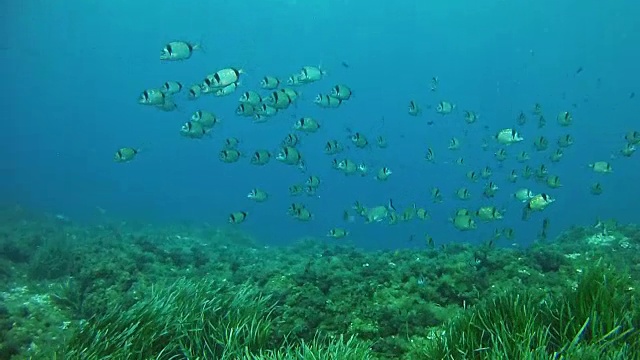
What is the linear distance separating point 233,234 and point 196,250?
13.7m

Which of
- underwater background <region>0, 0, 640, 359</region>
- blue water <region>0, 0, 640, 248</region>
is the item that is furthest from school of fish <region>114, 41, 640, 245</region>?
blue water <region>0, 0, 640, 248</region>

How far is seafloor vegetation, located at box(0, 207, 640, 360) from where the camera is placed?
18.4 feet

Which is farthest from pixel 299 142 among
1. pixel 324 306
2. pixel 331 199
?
pixel 331 199

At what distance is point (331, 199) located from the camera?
14025cm

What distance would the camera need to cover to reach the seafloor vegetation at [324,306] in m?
5.61

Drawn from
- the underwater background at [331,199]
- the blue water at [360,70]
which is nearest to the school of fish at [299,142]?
the underwater background at [331,199]

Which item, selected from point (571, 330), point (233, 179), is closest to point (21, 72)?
point (233, 179)

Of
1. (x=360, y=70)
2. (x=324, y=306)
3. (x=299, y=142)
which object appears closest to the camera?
(x=324, y=306)

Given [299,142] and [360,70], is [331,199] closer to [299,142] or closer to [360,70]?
[360,70]

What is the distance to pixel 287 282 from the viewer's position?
10.3 meters

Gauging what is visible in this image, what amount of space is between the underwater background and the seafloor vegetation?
0.17 feet

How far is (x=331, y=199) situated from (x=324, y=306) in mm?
131507

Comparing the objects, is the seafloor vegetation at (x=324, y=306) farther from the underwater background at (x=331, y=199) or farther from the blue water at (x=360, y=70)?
the blue water at (x=360, y=70)

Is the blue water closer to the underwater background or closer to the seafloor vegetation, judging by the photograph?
the underwater background
